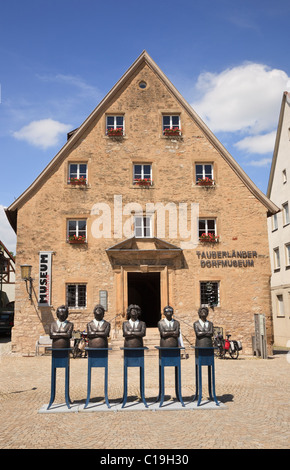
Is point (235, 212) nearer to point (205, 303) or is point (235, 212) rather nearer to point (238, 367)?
point (205, 303)

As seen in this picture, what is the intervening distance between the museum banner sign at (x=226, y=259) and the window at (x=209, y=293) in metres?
0.85

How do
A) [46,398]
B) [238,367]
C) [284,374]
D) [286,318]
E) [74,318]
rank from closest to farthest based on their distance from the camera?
[46,398] < [284,374] < [238,367] < [74,318] < [286,318]

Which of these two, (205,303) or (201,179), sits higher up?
(201,179)

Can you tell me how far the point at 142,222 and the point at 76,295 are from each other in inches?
178

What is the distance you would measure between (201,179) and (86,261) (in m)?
6.71

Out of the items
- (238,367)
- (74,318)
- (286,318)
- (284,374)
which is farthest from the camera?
(286,318)

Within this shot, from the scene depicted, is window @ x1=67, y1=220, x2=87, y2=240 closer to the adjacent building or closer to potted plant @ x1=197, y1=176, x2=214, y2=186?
potted plant @ x1=197, y1=176, x2=214, y2=186

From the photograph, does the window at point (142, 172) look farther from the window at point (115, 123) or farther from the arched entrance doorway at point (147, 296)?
the arched entrance doorway at point (147, 296)

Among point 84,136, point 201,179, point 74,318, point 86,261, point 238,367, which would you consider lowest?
point 238,367

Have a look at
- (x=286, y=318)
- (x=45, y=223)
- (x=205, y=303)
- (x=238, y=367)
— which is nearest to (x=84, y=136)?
(x=45, y=223)

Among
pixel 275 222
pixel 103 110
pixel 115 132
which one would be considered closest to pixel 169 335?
pixel 115 132

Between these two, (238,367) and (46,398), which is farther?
(238,367)

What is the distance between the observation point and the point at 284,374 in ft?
41.8

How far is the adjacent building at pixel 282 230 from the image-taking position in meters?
27.7
